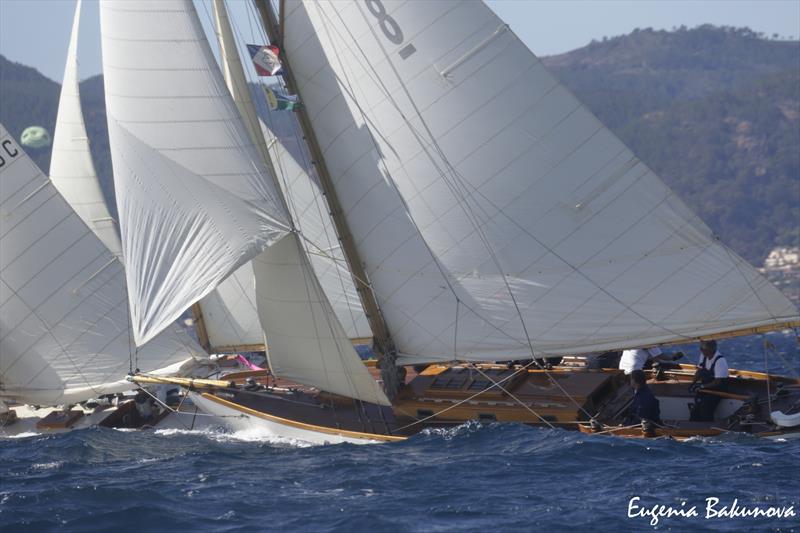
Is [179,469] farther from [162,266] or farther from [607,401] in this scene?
[607,401]

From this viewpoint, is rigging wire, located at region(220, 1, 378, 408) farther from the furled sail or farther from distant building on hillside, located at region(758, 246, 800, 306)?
distant building on hillside, located at region(758, 246, 800, 306)

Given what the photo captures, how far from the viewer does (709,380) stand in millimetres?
21312

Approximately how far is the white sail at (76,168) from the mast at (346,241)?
8.00 m

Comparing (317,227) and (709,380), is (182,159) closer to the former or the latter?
(317,227)

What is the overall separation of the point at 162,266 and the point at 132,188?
1515 mm

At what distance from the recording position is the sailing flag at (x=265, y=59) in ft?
70.6

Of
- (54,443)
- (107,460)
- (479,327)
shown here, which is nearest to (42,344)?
(54,443)

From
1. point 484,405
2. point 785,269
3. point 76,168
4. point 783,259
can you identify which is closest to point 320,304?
point 484,405

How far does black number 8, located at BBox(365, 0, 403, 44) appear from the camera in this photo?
21594mm

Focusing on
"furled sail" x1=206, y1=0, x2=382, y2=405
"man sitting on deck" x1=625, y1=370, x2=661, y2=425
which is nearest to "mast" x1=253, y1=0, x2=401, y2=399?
"furled sail" x1=206, y1=0, x2=382, y2=405
